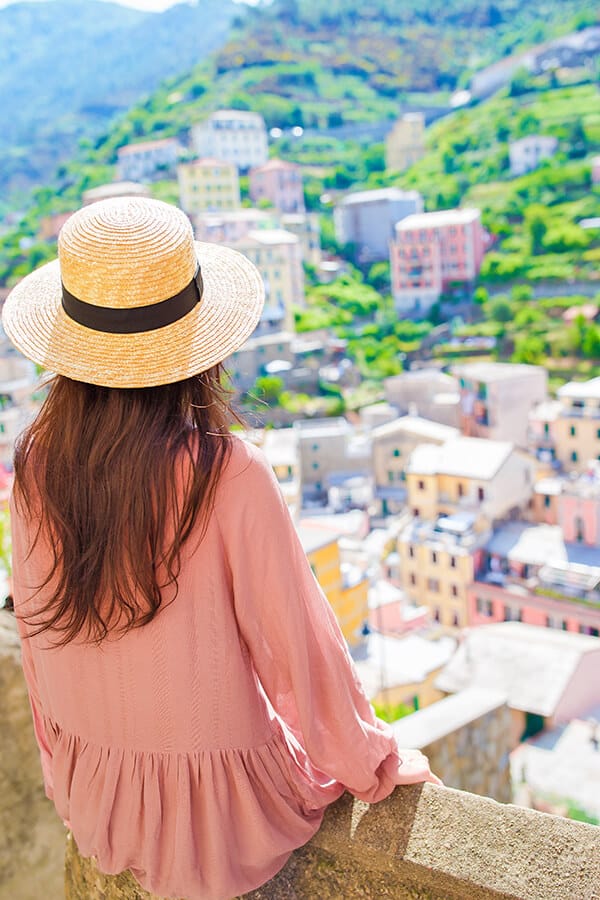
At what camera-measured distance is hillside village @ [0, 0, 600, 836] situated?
812 cm

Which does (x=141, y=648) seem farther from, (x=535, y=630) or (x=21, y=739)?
(x=535, y=630)

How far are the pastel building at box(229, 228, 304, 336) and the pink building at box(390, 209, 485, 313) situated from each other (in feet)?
12.4

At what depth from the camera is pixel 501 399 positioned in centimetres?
1703

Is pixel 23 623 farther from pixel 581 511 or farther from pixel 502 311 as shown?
pixel 502 311

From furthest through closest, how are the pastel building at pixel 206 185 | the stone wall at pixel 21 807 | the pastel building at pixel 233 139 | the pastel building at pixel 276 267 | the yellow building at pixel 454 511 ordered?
the pastel building at pixel 233 139 → the pastel building at pixel 206 185 → the pastel building at pixel 276 267 → the yellow building at pixel 454 511 → the stone wall at pixel 21 807

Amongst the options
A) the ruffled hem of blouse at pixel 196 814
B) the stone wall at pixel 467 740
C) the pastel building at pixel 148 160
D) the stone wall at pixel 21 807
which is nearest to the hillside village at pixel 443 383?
the stone wall at pixel 467 740

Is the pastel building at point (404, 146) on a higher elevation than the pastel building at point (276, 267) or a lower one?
higher

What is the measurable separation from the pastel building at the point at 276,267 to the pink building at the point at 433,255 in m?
3.78

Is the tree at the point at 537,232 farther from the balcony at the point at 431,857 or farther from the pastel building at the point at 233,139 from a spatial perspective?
the balcony at the point at 431,857

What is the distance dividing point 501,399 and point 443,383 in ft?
11.9

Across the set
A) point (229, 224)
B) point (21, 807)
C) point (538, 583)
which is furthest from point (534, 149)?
point (21, 807)

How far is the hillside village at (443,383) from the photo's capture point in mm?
8125

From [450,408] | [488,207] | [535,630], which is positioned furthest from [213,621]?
[488,207]

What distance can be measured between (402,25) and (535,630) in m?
58.7
